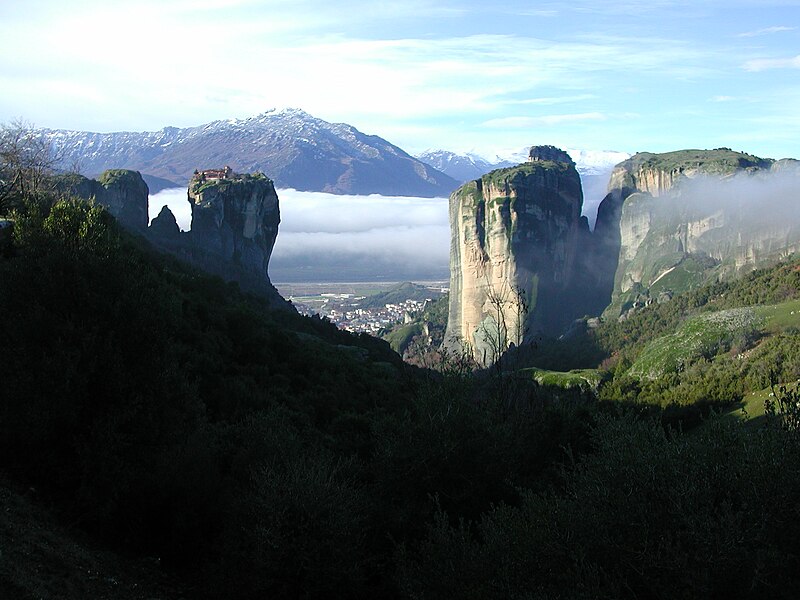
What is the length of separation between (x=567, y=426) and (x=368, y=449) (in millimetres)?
6778

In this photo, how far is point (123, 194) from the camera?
246 feet

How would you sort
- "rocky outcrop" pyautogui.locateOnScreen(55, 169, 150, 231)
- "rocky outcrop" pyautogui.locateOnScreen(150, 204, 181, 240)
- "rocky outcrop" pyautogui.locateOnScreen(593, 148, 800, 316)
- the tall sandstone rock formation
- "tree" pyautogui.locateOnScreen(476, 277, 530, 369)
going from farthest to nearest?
"rocky outcrop" pyautogui.locateOnScreen(593, 148, 800, 316) → "rocky outcrop" pyautogui.locateOnScreen(150, 204, 181, 240) → the tall sandstone rock formation → "rocky outcrop" pyautogui.locateOnScreen(55, 169, 150, 231) → "tree" pyautogui.locateOnScreen(476, 277, 530, 369)

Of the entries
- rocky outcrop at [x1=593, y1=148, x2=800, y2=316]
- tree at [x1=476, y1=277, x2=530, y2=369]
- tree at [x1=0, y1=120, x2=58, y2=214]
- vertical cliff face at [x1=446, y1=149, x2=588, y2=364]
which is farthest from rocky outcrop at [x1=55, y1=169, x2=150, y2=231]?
rocky outcrop at [x1=593, y1=148, x2=800, y2=316]

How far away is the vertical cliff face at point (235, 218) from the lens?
82.1 metres

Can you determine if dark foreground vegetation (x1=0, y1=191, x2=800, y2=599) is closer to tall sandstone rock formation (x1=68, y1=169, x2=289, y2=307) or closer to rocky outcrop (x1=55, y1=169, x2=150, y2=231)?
rocky outcrop (x1=55, y1=169, x2=150, y2=231)

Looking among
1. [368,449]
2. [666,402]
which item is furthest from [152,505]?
[666,402]

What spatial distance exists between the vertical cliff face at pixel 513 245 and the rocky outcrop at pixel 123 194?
72106 mm

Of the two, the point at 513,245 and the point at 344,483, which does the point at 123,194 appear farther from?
the point at 513,245

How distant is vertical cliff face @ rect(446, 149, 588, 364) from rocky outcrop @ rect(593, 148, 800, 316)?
14.4 meters

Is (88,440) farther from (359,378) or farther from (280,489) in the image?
(359,378)

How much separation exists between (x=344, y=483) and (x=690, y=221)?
145m

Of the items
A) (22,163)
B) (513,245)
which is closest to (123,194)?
(22,163)

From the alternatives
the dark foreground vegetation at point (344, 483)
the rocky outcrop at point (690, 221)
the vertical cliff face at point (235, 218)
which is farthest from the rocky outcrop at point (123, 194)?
the rocky outcrop at point (690, 221)

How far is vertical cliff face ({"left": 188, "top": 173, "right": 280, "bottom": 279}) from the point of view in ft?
269
